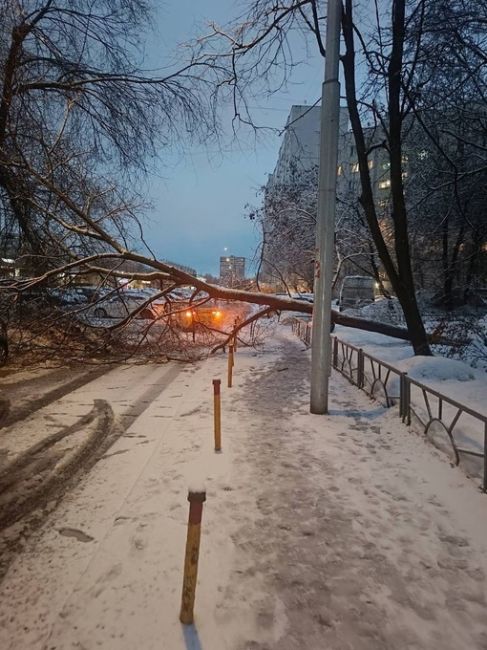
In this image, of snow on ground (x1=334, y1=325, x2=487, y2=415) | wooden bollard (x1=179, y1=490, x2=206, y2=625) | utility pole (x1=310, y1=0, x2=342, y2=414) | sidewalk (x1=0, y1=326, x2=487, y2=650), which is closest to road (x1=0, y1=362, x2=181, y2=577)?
sidewalk (x1=0, y1=326, x2=487, y2=650)

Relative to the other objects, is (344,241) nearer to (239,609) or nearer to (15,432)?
(15,432)

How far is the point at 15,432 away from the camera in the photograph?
5.94 metres

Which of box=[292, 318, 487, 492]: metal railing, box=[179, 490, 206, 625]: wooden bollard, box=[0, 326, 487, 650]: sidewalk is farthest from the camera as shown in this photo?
box=[292, 318, 487, 492]: metal railing

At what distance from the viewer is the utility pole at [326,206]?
20.8ft

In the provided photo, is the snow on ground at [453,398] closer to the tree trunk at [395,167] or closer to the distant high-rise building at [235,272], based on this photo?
the tree trunk at [395,167]

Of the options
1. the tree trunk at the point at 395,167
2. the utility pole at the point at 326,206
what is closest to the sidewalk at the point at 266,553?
the utility pole at the point at 326,206

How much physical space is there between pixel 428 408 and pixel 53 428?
5442 millimetres

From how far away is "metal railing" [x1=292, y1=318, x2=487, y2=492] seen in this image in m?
4.57

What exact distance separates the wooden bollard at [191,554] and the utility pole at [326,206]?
459 centimetres

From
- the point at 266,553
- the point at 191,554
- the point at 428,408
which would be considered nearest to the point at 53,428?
the point at 266,553

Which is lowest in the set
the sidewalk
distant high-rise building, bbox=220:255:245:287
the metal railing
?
the sidewalk

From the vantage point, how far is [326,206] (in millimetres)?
6477

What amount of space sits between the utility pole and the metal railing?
1.24m

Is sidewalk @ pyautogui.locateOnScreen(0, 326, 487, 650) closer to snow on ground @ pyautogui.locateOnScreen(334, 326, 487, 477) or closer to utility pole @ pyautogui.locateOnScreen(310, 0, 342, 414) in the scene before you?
snow on ground @ pyautogui.locateOnScreen(334, 326, 487, 477)
